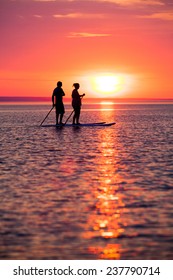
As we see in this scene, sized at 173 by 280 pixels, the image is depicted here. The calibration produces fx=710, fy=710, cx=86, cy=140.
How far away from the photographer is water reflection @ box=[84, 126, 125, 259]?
30.8ft

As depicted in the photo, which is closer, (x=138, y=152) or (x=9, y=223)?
(x=9, y=223)

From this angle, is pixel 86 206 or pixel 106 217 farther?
pixel 86 206

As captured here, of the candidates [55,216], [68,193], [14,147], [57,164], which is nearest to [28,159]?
[57,164]

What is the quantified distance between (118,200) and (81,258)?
3863 millimetres

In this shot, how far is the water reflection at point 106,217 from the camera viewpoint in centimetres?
939

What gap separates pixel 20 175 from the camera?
1595 centimetres

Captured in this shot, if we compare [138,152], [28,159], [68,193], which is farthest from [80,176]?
[138,152]

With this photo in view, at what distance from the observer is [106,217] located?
444 inches

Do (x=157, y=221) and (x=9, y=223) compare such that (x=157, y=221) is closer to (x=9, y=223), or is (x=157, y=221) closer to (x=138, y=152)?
(x=9, y=223)

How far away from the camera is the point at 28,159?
19.8m

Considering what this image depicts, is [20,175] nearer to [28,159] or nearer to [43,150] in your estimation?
[28,159]
